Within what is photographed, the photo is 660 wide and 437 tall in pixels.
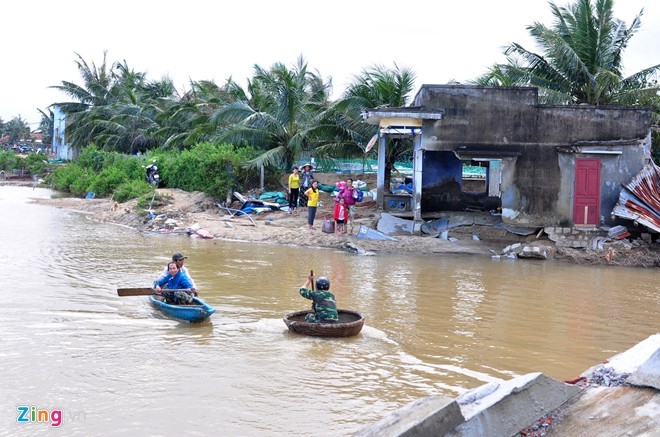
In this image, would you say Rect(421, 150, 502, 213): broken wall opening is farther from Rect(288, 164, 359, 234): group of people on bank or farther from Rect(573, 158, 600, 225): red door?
Rect(573, 158, 600, 225): red door

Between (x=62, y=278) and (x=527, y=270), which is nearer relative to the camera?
(x=62, y=278)

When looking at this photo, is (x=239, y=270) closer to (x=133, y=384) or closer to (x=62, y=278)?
(x=62, y=278)

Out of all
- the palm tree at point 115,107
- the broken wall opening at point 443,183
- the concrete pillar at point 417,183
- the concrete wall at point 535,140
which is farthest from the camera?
the palm tree at point 115,107

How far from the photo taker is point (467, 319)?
11844 millimetres

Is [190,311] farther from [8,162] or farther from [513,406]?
[8,162]

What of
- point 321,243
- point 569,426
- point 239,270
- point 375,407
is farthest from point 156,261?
point 569,426

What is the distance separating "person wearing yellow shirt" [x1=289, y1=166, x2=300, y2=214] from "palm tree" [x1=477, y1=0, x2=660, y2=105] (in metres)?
9.44

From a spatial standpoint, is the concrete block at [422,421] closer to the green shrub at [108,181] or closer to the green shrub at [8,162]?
the green shrub at [108,181]

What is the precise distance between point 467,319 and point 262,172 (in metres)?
15.7

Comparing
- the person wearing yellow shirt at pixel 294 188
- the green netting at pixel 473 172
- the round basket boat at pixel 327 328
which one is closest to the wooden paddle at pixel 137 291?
the round basket boat at pixel 327 328

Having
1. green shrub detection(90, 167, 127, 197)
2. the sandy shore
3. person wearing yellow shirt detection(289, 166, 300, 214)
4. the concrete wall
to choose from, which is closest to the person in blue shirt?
the sandy shore

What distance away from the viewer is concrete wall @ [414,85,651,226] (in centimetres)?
1947

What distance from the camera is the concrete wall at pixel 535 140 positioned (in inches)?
766
